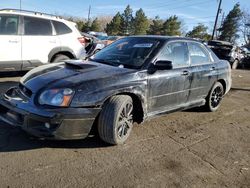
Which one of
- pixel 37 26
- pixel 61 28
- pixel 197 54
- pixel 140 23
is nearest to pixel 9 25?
pixel 37 26

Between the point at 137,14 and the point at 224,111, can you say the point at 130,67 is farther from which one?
the point at 137,14

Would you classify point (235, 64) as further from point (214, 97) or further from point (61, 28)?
point (214, 97)

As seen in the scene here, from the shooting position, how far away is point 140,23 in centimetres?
7231

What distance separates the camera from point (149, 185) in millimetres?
3643

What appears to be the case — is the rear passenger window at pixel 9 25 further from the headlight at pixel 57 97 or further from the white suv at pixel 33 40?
the headlight at pixel 57 97

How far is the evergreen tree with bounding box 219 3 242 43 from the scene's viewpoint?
6906 centimetres

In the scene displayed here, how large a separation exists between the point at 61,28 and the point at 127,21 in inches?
2656

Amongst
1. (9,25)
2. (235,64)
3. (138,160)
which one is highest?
(9,25)

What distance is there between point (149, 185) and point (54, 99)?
153 cm

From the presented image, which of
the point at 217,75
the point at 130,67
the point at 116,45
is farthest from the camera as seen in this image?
the point at 217,75

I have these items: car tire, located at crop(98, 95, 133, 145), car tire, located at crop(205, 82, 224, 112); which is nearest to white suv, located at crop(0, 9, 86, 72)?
car tire, located at crop(205, 82, 224, 112)

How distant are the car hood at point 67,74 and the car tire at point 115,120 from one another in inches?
14.4

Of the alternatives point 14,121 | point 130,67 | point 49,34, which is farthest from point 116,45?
point 49,34

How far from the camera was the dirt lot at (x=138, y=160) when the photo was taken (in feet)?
12.0
